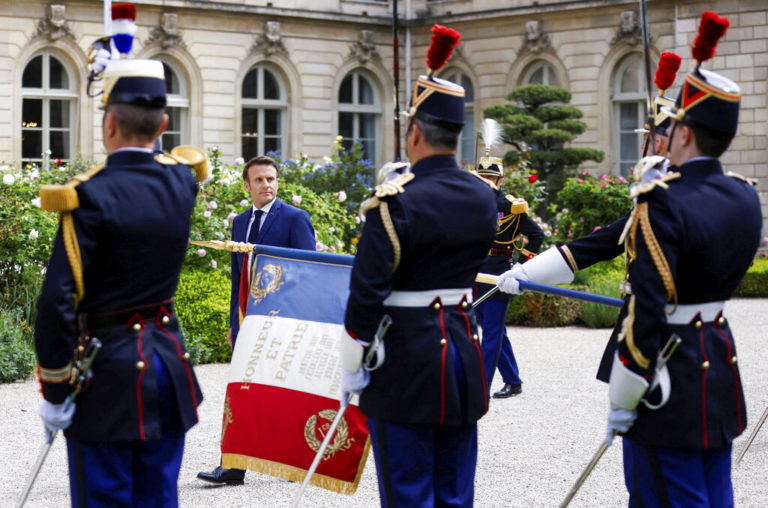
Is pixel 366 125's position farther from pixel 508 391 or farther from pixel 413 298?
pixel 413 298

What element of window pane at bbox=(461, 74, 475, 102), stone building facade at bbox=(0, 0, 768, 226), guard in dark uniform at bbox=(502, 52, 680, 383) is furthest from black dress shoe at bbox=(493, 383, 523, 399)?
window pane at bbox=(461, 74, 475, 102)

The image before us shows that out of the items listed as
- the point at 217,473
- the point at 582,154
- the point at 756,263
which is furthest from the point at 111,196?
the point at 582,154

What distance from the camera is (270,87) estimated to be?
26406mm

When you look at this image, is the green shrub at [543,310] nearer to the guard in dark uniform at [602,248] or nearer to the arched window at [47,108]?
the guard in dark uniform at [602,248]

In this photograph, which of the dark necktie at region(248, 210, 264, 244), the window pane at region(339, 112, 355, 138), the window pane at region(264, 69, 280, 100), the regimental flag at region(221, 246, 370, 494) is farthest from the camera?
the window pane at region(339, 112, 355, 138)

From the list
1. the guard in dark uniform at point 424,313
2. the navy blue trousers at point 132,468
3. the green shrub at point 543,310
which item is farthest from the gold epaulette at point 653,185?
the green shrub at point 543,310

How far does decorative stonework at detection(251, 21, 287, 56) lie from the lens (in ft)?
84.6

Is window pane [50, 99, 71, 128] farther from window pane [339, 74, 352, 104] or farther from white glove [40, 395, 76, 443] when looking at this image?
white glove [40, 395, 76, 443]

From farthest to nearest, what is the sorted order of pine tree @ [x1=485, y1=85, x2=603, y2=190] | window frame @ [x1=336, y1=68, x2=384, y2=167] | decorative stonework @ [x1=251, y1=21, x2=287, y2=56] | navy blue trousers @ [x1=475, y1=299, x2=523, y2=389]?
window frame @ [x1=336, y1=68, x2=384, y2=167] < decorative stonework @ [x1=251, y1=21, x2=287, y2=56] < pine tree @ [x1=485, y1=85, x2=603, y2=190] < navy blue trousers @ [x1=475, y1=299, x2=523, y2=389]

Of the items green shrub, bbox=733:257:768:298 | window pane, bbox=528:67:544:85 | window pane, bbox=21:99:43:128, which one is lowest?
green shrub, bbox=733:257:768:298

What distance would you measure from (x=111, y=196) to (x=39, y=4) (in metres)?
20.8

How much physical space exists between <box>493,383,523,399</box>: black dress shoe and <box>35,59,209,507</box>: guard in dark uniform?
5136mm

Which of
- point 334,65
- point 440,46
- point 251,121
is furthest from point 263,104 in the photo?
point 440,46

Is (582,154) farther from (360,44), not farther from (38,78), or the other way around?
(38,78)
